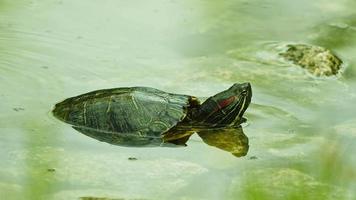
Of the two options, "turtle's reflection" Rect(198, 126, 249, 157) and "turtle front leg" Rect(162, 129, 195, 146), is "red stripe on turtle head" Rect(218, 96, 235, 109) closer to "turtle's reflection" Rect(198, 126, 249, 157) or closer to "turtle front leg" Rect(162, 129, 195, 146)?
"turtle's reflection" Rect(198, 126, 249, 157)

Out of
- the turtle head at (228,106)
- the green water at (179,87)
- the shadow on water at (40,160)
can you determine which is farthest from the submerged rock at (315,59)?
the shadow on water at (40,160)

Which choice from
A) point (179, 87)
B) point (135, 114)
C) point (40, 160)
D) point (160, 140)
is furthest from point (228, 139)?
point (40, 160)

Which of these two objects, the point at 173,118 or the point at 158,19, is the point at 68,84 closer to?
the point at 173,118

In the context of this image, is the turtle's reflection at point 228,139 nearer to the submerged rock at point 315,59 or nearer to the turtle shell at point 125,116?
the turtle shell at point 125,116

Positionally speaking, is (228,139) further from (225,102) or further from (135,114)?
(135,114)

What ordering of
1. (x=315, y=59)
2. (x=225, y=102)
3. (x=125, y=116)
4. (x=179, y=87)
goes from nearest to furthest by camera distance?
(x=125, y=116) → (x=225, y=102) → (x=179, y=87) → (x=315, y=59)

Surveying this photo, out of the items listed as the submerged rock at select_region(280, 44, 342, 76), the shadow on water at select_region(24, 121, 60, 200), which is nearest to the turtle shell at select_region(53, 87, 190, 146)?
the shadow on water at select_region(24, 121, 60, 200)

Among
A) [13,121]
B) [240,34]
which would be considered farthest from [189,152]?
[240,34]

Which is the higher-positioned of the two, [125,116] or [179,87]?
[125,116]
